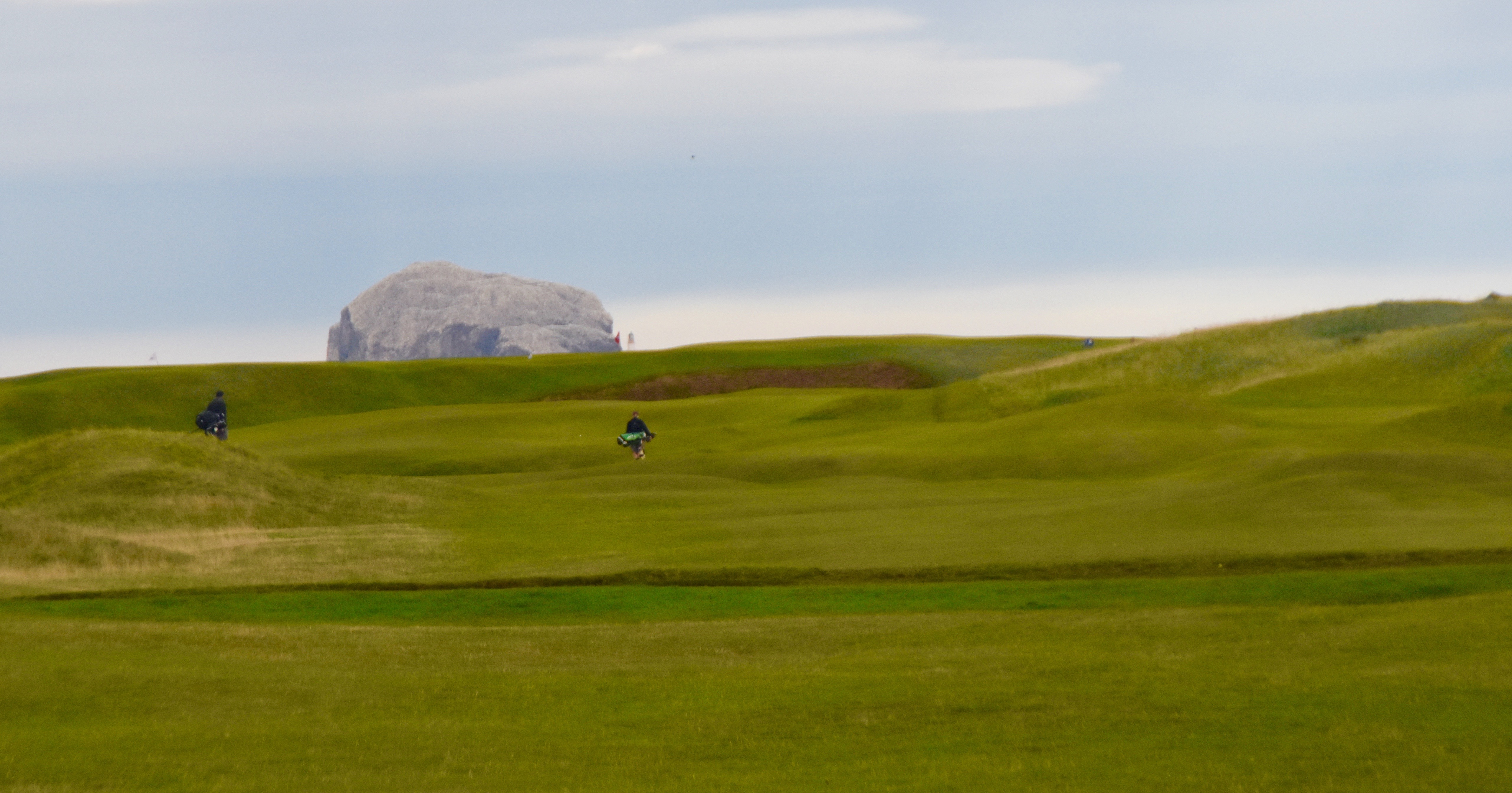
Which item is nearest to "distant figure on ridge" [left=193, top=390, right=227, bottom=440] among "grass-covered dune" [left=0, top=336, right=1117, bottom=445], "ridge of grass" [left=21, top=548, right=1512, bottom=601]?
"grass-covered dune" [left=0, top=336, right=1117, bottom=445]

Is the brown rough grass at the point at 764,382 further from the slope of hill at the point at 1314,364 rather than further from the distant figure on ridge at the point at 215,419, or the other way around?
the distant figure on ridge at the point at 215,419

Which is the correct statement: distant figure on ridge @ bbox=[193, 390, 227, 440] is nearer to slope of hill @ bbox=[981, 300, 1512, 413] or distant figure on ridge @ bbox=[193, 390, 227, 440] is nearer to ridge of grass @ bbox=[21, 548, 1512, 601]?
ridge of grass @ bbox=[21, 548, 1512, 601]

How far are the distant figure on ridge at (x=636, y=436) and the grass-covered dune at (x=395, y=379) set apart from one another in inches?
1634

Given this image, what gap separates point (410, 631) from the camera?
2975cm

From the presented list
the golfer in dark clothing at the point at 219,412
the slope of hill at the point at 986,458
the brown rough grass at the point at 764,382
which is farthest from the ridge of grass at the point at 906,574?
the brown rough grass at the point at 764,382

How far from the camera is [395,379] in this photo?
118 metres

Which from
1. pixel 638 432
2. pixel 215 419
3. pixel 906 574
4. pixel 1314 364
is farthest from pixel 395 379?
pixel 906 574

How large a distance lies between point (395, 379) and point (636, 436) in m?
52.1

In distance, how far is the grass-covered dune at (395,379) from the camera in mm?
101062

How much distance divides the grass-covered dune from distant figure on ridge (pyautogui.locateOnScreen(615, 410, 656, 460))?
4151 centimetres

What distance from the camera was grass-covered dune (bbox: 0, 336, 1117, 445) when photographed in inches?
3979

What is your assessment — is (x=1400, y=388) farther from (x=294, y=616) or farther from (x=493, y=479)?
(x=294, y=616)

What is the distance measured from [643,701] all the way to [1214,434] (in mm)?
45973

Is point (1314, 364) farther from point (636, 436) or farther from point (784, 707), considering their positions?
→ point (784, 707)
